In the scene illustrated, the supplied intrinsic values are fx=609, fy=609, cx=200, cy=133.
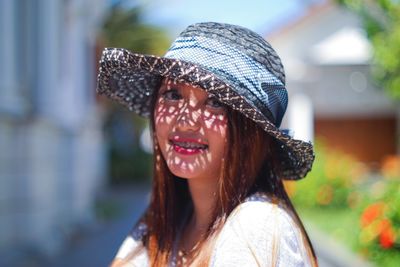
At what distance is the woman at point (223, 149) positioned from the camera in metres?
1.56

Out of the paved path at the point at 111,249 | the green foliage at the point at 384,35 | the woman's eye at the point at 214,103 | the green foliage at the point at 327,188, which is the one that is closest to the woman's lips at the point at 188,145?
the woman's eye at the point at 214,103

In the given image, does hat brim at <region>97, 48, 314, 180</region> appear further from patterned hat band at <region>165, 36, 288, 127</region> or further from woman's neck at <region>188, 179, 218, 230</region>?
woman's neck at <region>188, 179, 218, 230</region>

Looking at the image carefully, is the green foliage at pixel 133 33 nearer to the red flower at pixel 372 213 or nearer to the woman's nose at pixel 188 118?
the red flower at pixel 372 213

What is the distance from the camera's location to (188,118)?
5.65ft

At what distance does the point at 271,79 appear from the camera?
1.68m

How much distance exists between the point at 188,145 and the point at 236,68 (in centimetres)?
27

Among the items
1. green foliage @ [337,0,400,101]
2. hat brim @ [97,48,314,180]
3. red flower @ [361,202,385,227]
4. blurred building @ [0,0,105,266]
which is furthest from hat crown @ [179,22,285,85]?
blurred building @ [0,0,105,266]

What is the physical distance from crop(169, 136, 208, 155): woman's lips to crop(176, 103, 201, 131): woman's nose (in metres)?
0.03

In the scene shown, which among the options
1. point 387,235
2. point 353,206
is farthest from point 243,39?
point 353,206

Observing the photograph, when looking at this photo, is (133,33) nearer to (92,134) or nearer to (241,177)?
(92,134)

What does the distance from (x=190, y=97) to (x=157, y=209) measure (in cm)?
46

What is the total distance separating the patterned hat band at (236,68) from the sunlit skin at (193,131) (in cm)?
10

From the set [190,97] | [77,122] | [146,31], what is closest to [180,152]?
[190,97]

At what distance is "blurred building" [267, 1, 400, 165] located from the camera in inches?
681
